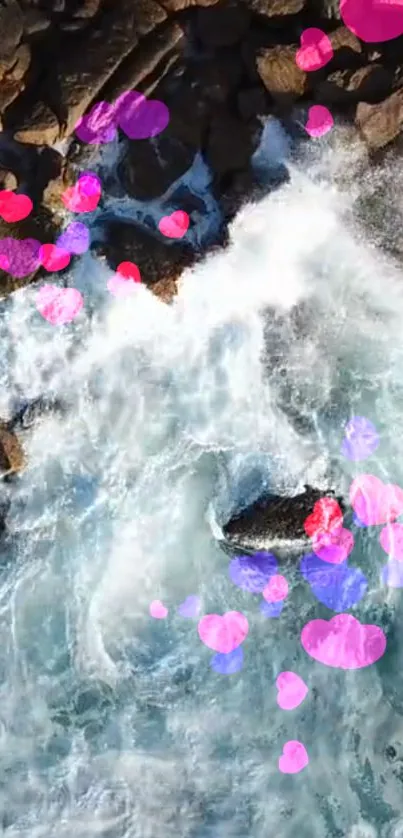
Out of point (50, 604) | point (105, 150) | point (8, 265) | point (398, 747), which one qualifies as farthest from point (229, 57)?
point (398, 747)

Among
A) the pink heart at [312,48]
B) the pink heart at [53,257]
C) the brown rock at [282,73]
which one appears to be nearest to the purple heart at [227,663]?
the pink heart at [53,257]

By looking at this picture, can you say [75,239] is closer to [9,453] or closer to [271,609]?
[9,453]

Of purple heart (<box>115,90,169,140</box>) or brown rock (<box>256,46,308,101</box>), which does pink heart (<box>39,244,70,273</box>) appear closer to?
purple heart (<box>115,90,169,140</box>)

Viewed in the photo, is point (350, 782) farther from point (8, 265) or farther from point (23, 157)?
point (23, 157)

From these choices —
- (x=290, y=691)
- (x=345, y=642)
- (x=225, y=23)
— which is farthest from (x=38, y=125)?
(x=290, y=691)

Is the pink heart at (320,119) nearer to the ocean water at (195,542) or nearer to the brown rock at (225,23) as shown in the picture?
the ocean water at (195,542)

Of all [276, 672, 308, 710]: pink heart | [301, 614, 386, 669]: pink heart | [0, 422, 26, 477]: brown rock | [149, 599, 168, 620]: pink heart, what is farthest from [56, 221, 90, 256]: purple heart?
[276, 672, 308, 710]: pink heart
